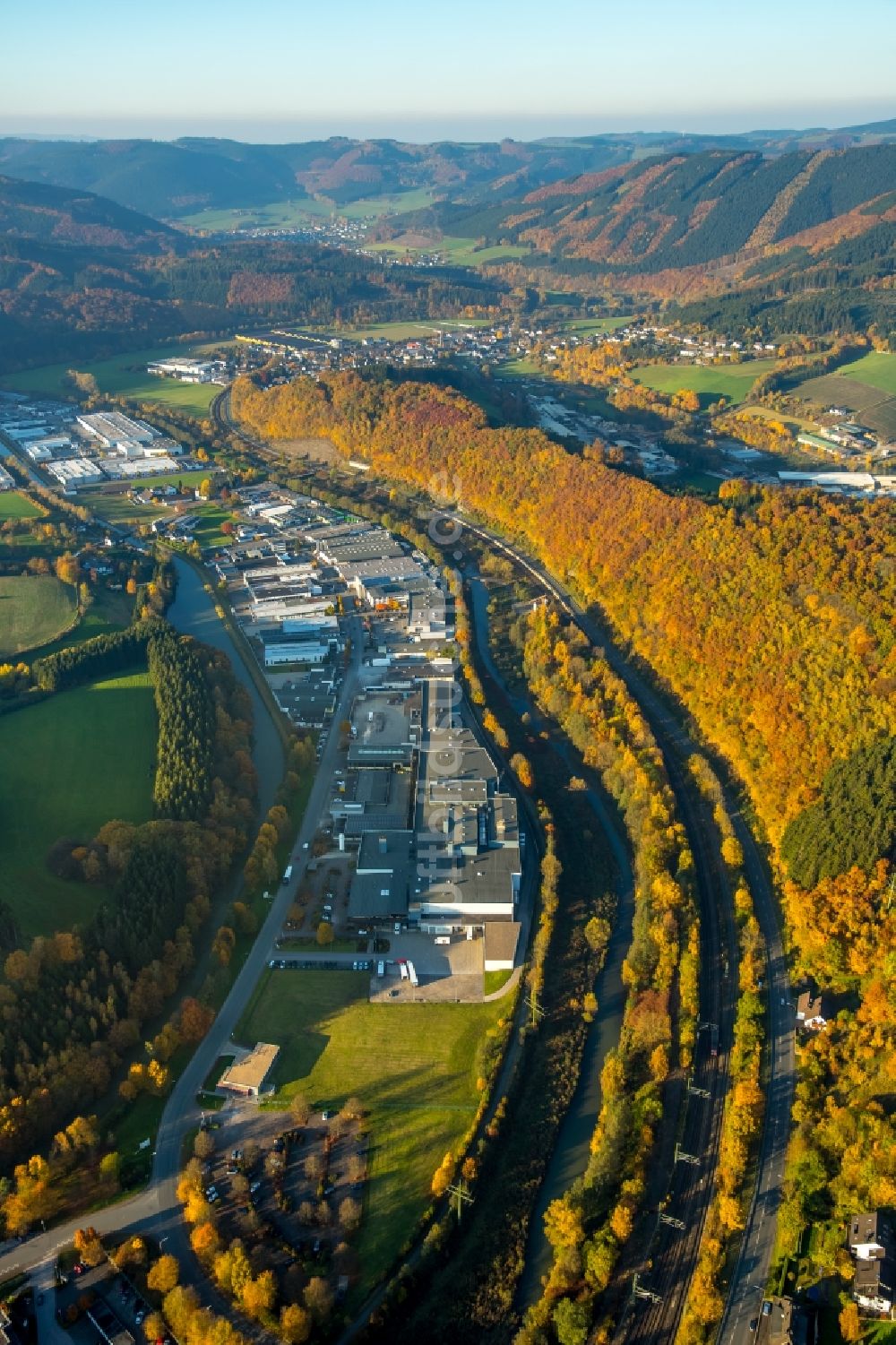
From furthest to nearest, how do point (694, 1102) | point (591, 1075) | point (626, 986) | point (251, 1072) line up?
point (626, 986) < point (591, 1075) < point (251, 1072) < point (694, 1102)

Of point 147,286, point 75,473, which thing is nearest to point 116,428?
point 75,473

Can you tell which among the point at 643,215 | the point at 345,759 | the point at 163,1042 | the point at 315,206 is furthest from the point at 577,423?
the point at 315,206

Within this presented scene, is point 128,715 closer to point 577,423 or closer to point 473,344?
point 577,423

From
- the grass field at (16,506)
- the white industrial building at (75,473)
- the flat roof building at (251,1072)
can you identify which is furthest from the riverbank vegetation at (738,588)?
the grass field at (16,506)

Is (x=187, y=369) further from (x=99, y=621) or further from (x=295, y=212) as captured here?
(x=295, y=212)

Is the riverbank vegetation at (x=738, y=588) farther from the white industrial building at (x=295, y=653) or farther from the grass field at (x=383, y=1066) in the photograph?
the white industrial building at (x=295, y=653)

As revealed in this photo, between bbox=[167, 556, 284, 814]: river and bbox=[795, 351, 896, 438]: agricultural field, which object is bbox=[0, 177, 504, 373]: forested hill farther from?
bbox=[167, 556, 284, 814]: river

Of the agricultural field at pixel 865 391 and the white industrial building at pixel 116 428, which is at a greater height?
the agricultural field at pixel 865 391
